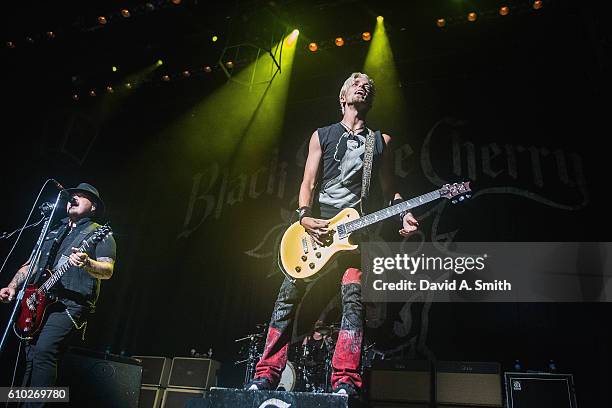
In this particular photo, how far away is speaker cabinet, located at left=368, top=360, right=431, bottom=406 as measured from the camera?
15.9ft

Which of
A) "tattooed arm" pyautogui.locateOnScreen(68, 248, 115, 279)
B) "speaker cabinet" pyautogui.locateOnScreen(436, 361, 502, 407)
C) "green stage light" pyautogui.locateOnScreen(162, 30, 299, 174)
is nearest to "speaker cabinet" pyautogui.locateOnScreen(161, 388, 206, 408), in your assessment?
"tattooed arm" pyautogui.locateOnScreen(68, 248, 115, 279)

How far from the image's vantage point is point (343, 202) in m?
3.05

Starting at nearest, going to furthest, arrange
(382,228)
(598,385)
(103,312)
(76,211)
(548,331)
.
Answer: (76,211) → (598,385) → (548,331) → (382,228) → (103,312)

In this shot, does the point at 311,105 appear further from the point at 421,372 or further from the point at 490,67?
the point at 421,372

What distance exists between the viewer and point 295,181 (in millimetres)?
6375

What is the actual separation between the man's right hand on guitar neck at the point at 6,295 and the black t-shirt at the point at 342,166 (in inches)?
111

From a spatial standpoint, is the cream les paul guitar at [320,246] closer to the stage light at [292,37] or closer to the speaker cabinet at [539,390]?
the speaker cabinet at [539,390]

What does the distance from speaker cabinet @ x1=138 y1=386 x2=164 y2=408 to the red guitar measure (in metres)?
2.53

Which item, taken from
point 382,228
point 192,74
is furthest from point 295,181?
point 192,74

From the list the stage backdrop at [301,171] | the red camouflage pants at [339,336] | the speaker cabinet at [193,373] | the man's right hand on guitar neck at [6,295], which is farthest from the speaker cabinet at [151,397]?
the red camouflage pants at [339,336]

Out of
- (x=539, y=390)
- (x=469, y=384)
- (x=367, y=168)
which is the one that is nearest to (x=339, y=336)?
(x=367, y=168)

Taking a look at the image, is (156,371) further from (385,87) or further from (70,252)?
(385,87)

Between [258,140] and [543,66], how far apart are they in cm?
385

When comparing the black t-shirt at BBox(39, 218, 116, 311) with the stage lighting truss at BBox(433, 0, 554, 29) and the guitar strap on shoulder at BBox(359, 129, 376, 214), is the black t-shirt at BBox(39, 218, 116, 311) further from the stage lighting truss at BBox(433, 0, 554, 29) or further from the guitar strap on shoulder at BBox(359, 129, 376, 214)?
the stage lighting truss at BBox(433, 0, 554, 29)
